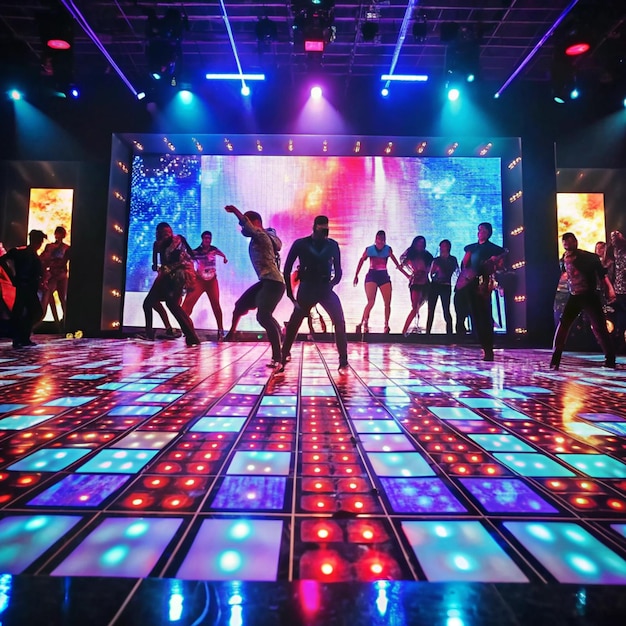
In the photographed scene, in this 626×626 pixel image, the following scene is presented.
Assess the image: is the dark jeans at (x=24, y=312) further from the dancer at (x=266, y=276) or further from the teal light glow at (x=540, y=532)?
the teal light glow at (x=540, y=532)

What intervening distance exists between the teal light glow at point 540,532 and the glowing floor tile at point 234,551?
26.4 inches

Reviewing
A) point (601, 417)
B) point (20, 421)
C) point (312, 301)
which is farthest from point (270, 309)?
point (601, 417)

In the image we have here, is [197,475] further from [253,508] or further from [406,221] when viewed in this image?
[406,221]

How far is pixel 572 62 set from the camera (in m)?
6.90

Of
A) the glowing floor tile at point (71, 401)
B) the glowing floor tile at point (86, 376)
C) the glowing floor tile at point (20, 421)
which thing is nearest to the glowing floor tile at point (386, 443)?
the glowing floor tile at point (20, 421)

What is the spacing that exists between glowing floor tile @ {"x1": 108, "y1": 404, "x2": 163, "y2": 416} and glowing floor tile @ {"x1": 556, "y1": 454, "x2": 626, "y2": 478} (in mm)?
2038

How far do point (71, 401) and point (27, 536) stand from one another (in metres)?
1.65

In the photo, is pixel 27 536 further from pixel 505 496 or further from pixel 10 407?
pixel 10 407

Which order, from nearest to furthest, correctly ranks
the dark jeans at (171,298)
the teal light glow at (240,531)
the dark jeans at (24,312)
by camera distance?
the teal light glow at (240,531) → the dark jeans at (24,312) → the dark jeans at (171,298)

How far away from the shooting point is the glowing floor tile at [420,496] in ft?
3.71

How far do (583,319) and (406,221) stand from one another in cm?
439

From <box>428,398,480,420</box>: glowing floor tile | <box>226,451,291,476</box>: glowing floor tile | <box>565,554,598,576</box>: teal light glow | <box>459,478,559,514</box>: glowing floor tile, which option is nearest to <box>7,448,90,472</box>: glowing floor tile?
<box>226,451,291,476</box>: glowing floor tile

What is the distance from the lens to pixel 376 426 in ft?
6.50

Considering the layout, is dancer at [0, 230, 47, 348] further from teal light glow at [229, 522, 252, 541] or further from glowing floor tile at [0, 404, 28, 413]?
teal light glow at [229, 522, 252, 541]
